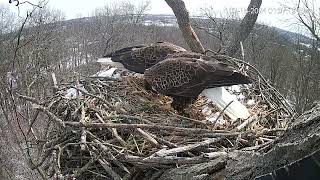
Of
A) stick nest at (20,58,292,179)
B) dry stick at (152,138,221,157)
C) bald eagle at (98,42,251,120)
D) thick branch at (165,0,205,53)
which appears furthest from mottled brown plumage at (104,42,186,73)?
thick branch at (165,0,205,53)

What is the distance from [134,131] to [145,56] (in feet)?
5.58

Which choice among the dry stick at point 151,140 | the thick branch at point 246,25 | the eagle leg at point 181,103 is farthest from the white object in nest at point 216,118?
the thick branch at point 246,25

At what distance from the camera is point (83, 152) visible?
3.28 m

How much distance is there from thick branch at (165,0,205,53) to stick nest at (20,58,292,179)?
1.88m

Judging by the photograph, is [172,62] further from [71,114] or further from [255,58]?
A: [255,58]

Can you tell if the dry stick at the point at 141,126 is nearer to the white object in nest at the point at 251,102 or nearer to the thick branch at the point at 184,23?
the white object in nest at the point at 251,102

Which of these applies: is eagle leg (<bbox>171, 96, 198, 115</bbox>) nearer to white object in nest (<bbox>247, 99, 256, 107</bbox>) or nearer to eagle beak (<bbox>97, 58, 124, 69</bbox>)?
white object in nest (<bbox>247, 99, 256, 107</bbox>)

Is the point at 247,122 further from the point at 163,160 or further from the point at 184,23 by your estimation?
the point at 184,23

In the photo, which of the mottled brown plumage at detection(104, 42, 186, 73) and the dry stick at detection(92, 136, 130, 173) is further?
the mottled brown plumage at detection(104, 42, 186, 73)

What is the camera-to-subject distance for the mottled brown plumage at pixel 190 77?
148 inches

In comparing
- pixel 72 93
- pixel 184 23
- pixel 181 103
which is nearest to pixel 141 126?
pixel 181 103

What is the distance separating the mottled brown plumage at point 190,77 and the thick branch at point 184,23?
2594 millimetres

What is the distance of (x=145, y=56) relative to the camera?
462cm

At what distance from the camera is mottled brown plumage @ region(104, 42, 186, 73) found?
4.56 meters
